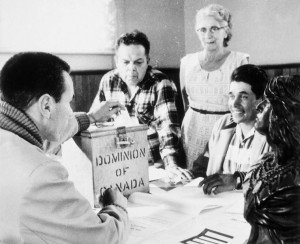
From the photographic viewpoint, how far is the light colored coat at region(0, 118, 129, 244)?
819 mm

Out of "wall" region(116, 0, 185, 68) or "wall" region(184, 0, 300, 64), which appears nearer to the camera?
"wall" region(184, 0, 300, 64)

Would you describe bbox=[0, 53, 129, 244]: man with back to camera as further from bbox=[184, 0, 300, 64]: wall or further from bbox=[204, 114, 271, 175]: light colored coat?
bbox=[184, 0, 300, 64]: wall

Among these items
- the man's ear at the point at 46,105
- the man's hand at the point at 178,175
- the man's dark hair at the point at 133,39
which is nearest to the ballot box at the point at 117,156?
the man's hand at the point at 178,175

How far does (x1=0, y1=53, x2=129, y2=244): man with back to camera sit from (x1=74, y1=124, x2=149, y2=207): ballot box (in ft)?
0.90

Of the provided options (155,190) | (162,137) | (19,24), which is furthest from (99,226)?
(19,24)

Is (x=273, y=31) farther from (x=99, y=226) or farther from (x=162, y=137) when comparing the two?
(x=99, y=226)

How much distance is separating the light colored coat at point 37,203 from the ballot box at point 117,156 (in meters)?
0.39

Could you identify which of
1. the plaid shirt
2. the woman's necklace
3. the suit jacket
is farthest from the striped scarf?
the woman's necklace

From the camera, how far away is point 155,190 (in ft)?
4.83

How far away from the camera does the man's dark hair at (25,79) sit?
93 cm

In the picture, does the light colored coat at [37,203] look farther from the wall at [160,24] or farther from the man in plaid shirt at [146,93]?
the wall at [160,24]

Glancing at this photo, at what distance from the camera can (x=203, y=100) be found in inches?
99.6

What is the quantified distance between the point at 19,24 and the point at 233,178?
6.96 feet

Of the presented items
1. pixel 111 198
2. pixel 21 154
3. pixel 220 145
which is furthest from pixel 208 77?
pixel 21 154
